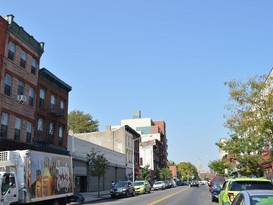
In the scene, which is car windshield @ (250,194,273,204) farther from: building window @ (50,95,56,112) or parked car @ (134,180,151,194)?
parked car @ (134,180,151,194)

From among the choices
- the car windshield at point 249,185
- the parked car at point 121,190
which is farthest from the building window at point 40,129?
the car windshield at point 249,185

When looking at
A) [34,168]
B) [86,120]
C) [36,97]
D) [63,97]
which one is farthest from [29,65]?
[86,120]

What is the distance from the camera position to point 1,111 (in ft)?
103

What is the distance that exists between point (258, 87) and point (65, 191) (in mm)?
14387

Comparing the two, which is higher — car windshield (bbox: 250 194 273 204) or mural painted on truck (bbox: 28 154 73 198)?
mural painted on truck (bbox: 28 154 73 198)

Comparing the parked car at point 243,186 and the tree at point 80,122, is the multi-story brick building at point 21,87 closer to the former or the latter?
the parked car at point 243,186

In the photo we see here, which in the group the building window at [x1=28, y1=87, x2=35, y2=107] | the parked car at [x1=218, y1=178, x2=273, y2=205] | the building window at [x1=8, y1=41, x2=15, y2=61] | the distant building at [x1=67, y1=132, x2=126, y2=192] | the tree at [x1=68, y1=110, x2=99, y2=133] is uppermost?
the tree at [x1=68, y1=110, x2=99, y2=133]

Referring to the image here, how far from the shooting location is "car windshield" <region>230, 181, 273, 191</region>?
1349cm

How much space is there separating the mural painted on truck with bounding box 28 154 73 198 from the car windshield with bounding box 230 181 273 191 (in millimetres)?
9165

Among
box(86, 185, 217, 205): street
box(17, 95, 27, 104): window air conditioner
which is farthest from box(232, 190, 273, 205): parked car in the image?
box(17, 95, 27, 104): window air conditioner

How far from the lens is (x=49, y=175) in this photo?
20.0m

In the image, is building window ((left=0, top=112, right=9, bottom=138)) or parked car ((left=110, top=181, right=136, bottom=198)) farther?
parked car ((left=110, top=181, right=136, bottom=198))

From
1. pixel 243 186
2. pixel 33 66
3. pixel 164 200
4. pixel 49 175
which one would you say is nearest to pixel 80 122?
pixel 33 66

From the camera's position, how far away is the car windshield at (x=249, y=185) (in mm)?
13492
